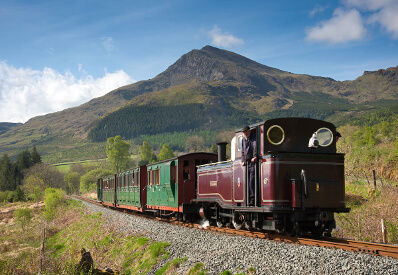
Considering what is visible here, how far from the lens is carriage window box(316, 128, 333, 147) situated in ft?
41.4

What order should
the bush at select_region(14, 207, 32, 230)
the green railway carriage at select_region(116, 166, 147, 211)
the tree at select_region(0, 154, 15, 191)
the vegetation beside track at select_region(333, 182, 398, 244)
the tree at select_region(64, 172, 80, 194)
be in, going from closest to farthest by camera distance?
the vegetation beside track at select_region(333, 182, 398, 244), the green railway carriage at select_region(116, 166, 147, 211), the bush at select_region(14, 207, 32, 230), the tree at select_region(0, 154, 15, 191), the tree at select_region(64, 172, 80, 194)

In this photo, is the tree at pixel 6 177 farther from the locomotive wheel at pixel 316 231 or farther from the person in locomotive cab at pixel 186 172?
the locomotive wheel at pixel 316 231

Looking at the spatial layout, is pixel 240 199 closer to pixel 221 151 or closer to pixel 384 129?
pixel 221 151

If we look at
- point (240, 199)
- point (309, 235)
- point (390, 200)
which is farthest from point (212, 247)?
point (390, 200)

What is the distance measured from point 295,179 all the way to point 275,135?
158 cm

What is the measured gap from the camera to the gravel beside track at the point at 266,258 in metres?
7.92

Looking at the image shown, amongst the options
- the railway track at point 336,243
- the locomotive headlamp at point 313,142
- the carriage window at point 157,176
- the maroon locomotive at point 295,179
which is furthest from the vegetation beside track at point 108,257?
the locomotive headlamp at point 313,142

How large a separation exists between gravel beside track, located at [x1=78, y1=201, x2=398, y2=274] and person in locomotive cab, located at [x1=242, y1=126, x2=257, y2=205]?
178cm

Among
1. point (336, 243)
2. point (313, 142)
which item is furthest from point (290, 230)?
point (313, 142)

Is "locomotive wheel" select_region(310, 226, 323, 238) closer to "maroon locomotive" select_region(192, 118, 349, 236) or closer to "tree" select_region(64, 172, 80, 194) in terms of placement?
"maroon locomotive" select_region(192, 118, 349, 236)

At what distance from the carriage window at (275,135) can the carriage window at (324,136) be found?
4.42 feet

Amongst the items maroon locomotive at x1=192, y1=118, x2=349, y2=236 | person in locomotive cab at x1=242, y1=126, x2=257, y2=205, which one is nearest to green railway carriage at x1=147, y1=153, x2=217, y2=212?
maroon locomotive at x1=192, y1=118, x2=349, y2=236

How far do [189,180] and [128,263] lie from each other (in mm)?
6138

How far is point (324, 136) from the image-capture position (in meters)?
12.7
